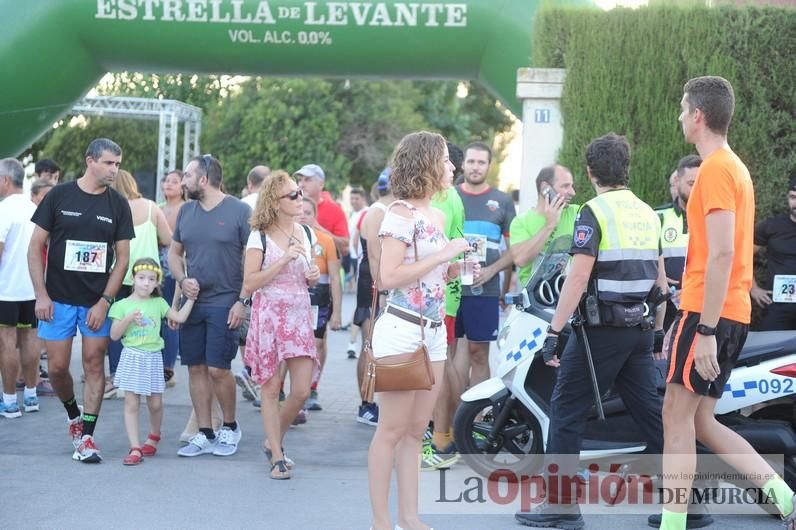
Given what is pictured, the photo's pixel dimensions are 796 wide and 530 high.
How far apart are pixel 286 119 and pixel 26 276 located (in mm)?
24717

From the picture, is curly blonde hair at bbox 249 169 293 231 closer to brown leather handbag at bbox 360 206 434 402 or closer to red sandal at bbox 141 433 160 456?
red sandal at bbox 141 433 160 456

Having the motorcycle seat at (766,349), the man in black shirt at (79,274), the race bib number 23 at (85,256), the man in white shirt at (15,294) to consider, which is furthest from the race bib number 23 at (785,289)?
the man in white shirt at (15,294)

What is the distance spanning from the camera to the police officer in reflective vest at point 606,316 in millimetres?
5266

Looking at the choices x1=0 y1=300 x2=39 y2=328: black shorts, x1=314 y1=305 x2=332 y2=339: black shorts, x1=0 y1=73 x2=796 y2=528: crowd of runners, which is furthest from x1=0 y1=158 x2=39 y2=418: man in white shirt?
x1=314 y1=305 x2=332 y2=339: black shorts

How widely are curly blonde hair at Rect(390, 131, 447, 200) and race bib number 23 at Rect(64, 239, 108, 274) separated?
9.15ft

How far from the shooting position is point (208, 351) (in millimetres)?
7012

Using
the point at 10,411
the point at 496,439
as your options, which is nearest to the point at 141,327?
the point at 10,411

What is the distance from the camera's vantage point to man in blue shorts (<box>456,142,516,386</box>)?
23.5ft

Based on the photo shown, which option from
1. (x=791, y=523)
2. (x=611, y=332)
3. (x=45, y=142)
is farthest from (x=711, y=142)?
(x=45, y=142)

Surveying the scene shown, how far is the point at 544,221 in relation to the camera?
6824 mm

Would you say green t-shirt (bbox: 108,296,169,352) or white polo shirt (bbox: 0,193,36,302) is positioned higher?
white polo shirt (bbox: 0,193,36,302)

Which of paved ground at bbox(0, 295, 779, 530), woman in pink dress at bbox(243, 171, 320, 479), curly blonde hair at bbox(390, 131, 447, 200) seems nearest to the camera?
curly blonde hair at bbox(390, 131, 447, 200)

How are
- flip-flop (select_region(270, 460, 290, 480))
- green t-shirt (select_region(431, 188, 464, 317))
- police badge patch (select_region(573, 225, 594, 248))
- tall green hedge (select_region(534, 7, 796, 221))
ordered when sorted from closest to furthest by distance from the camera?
police badge patch (select_region(573, 225, 594, 248)), flip-flop (select_region(270, 460, 290, 480)), green t-shirt (select_region(431, 188, 464, 317)), tall green hedge (select_region(534, 7, 796, 221))

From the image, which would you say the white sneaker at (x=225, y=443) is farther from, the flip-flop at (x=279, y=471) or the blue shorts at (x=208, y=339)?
the flip-flop at (x=279, y=471)
